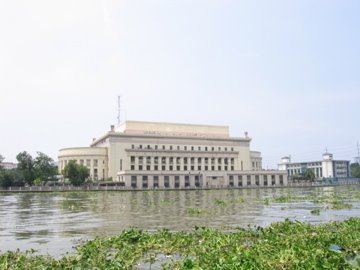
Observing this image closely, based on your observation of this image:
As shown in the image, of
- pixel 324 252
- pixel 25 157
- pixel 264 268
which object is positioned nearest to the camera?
pixel 264 268

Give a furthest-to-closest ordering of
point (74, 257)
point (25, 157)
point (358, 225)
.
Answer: point (25, 157)
point (358, 225)
point (74, 257)

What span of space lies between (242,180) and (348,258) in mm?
128306

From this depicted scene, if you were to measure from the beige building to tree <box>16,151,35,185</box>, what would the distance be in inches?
1080

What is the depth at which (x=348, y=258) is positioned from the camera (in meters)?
10.3

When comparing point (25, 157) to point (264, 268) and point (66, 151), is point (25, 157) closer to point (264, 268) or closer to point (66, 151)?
point (66, 151)

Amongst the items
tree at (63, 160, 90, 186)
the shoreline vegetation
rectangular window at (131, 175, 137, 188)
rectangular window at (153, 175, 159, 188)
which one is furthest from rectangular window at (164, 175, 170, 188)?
the shoreline vegetation

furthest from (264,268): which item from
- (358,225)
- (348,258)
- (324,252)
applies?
(358,225)

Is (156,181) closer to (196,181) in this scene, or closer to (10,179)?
(196,181)

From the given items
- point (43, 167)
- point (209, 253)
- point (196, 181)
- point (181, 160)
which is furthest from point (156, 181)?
point (209, 253)

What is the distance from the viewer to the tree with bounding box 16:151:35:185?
113 m

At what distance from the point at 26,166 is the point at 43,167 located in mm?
4914

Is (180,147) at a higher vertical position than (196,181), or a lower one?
higher

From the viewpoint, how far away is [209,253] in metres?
10.6

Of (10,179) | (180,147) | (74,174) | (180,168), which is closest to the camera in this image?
(10,179)
